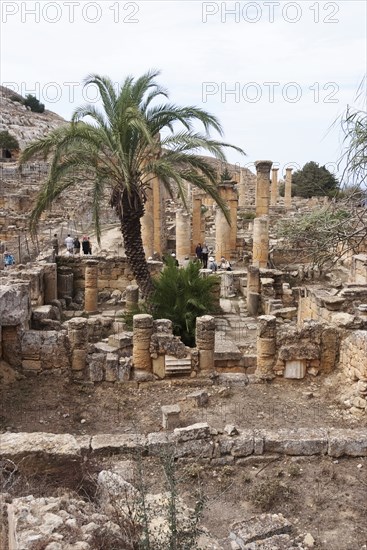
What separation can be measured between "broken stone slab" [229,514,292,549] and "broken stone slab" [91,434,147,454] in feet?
4.95

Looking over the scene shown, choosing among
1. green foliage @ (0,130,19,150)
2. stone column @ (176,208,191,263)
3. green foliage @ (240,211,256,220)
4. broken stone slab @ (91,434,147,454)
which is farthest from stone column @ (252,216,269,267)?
green foliage @ (0,130,19,150)

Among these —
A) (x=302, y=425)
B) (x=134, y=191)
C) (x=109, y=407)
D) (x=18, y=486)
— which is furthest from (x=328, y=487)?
(x=134, y=191)

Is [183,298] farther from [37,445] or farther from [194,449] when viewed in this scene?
[37,445]

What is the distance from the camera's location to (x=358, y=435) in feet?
19.8

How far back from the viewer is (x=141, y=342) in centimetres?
909

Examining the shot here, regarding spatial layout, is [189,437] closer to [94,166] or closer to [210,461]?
[210,461]

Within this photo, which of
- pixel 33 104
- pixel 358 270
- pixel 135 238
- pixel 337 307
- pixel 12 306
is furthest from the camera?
pixel 33 104

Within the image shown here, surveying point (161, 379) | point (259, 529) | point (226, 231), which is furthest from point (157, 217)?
point (259, 529)

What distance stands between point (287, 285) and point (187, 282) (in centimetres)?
560

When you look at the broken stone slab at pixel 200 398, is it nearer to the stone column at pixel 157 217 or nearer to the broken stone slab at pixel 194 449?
the broken stone slab at pixel 194 449

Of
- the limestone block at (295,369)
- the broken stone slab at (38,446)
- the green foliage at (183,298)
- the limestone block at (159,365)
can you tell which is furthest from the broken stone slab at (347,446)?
the green foliage at (183,298)

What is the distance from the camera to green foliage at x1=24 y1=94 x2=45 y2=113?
7538 centimetres

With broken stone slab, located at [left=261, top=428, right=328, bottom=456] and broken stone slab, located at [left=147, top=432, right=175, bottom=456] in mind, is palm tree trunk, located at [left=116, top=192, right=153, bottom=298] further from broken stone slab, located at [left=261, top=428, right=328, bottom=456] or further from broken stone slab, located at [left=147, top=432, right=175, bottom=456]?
broken stone slab, located at [left=261, top=428, right=328, bottom=456]

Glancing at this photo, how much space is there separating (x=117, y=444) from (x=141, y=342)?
3.47 m
